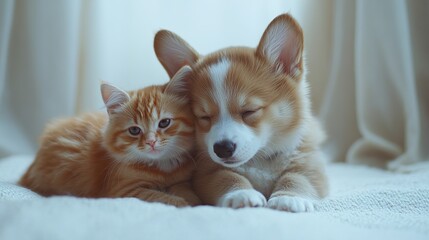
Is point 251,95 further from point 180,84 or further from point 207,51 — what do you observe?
point 207,51

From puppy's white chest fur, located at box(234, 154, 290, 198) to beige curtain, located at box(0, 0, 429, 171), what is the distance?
3.07ft

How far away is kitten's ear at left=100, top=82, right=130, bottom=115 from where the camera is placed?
1.36 metres

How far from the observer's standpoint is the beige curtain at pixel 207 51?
2074 millimetres

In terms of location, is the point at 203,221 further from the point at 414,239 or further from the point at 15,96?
the point at 15,96

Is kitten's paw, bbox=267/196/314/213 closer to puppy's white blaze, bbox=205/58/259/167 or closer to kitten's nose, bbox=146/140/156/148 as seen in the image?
puppy's white blaze, bbox=205/58/259/167

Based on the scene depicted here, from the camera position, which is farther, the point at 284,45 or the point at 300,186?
the point at 284,45

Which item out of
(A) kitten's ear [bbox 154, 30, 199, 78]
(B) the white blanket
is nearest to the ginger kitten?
(A) kitten's ear [bbox 154, 30, 199, 78]

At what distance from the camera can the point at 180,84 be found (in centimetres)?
138

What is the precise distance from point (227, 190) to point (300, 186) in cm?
21

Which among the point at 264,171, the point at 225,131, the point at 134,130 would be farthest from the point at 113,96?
the point at 264,171

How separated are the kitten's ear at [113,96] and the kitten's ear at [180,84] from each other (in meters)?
0.13

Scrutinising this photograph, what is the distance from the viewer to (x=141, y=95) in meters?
1.38

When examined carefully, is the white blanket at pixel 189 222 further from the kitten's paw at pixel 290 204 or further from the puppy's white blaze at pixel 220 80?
the puppy's white blaze at pixel 220 80

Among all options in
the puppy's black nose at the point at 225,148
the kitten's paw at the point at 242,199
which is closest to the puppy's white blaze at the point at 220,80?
the puppy's black nose at the point at 225,148
